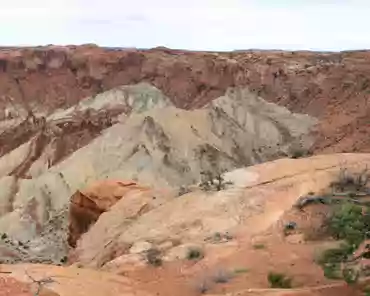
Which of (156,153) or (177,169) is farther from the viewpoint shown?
(156,153)

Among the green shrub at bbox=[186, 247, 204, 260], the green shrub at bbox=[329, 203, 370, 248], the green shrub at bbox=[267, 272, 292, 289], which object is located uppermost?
the green shrub at bbox=[329, 203, 370, 248]

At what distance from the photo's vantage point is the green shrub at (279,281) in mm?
9053

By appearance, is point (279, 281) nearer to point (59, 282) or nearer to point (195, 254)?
point (195, 254)

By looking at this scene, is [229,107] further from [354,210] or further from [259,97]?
[354,210]

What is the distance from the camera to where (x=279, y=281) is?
915cm

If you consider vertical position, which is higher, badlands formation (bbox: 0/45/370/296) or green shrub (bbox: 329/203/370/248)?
green shrub (bbox: 329/203/370/248)

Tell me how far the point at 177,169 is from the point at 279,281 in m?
23.9

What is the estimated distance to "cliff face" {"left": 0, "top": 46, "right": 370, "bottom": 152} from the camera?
Result: 147 ft

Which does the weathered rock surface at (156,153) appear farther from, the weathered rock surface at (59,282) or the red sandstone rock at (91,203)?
the weathered rock surface at (59,282)

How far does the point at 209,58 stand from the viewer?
4912 cm

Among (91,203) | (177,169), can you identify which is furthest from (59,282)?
(177,169)

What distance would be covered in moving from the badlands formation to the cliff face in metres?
0.09

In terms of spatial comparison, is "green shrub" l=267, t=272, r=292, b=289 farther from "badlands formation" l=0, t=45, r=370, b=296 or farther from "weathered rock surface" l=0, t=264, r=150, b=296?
"weathered rock surface" l=0, t=264, r=150, b=296

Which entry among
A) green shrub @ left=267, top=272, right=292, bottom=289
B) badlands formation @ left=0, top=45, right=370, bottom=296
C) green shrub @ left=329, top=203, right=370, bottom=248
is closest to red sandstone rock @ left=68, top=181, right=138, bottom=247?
badlands formation @ left=0, top=45, right=370, bottom=296
